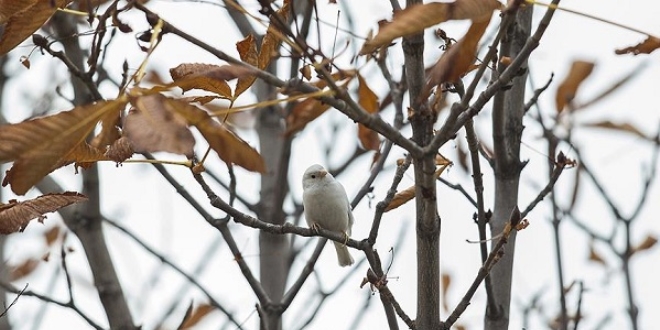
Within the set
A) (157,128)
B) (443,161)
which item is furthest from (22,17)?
(443,161)

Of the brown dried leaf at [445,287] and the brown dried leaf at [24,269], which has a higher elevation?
the brown dried leaf at [24,269]

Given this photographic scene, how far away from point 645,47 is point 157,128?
0.89 metres

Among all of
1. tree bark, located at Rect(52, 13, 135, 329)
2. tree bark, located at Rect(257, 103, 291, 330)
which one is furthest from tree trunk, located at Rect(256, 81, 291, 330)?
tree bark, located at Rect(52, 13, 135, 329)

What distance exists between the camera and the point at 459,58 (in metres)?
1.16

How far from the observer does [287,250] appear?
11.6ft

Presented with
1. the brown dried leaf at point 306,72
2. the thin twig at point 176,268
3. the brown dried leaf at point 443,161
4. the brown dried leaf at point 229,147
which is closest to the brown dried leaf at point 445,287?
the thin twig at point 176,268

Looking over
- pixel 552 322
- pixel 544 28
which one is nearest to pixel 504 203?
pixel 544 28

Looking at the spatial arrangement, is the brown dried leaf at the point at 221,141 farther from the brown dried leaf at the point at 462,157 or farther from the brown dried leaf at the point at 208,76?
the brown dried leaf at the point at 462,157

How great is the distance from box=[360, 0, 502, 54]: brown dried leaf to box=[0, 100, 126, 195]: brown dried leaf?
1.24 feet

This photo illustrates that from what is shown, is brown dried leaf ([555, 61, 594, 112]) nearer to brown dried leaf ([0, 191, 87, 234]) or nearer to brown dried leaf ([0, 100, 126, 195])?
brown dried leaf ([0, 191, 87, 234])

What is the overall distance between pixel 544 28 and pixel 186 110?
23.1 inches

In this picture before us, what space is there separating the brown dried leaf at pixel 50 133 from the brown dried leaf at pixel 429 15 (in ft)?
1.24

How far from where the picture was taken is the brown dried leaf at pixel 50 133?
1.08m

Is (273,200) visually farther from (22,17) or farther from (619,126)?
(22,17)
